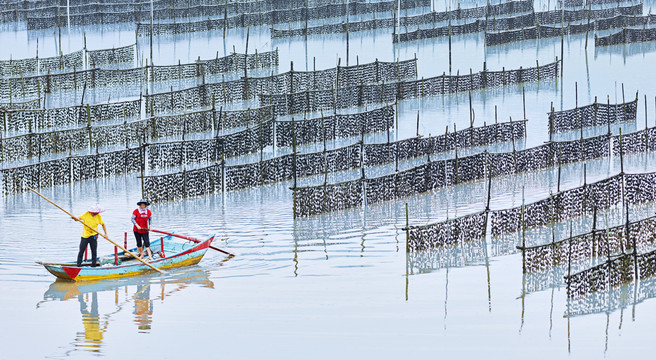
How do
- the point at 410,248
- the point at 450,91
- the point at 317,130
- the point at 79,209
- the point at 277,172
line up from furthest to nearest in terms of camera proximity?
the point at 450,91
the point at 317,130
the point at 277,172
the point at 79,209
the point at 410,248

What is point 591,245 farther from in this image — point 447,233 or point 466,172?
point 466,172

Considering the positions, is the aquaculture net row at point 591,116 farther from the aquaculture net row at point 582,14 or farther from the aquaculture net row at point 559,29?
the aquaculture net row at point 582,14

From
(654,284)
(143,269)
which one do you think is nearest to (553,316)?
(654,284)

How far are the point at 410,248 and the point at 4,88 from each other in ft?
119

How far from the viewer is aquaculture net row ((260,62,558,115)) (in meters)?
59.6

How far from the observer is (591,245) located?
109 feet

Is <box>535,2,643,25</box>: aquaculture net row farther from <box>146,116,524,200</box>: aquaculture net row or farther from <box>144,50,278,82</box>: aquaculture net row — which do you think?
<box>146,116,524,200</box>: aquaculture net row

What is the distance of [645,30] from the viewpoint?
76938 mm

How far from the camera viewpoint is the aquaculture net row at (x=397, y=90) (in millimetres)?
59594

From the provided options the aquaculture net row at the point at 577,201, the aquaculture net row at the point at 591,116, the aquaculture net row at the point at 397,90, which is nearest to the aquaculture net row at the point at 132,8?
the aquaculture net row at the point at 397,90

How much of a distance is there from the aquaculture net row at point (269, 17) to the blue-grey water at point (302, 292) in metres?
41.7

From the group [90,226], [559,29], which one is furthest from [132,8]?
[90,226]

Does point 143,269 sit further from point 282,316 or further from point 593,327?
point 593,327

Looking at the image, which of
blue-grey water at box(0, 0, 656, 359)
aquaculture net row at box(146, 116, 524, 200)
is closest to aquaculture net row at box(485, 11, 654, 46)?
aquaculture net row at box(146, 116, 524, 200)
